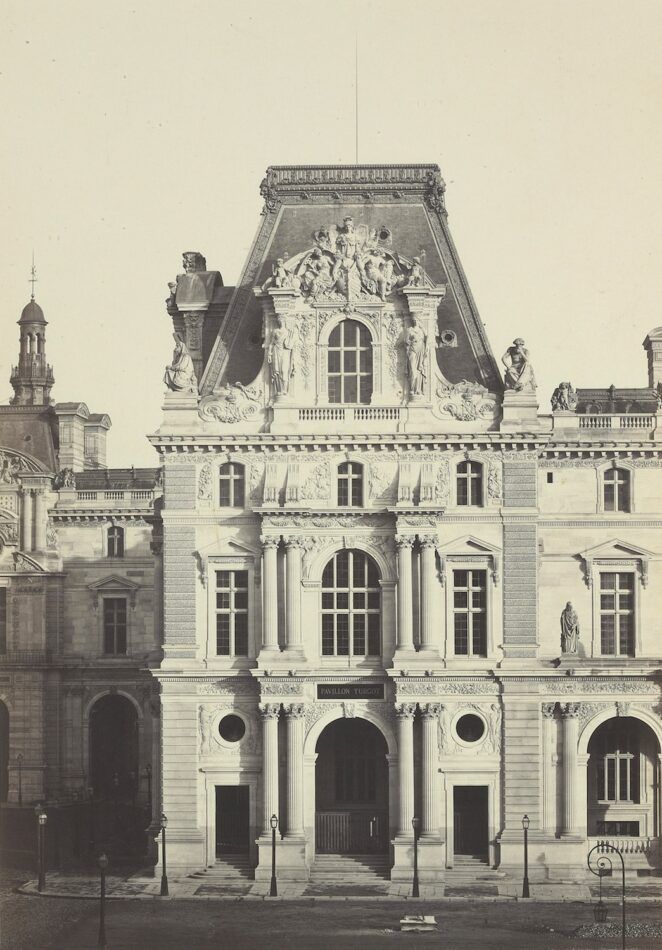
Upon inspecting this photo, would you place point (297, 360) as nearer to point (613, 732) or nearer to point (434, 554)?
point (434, 554)

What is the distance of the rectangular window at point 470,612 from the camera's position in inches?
2736

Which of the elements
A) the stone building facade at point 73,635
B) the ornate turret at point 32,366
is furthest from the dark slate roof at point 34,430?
the stone building facade at point 73,635

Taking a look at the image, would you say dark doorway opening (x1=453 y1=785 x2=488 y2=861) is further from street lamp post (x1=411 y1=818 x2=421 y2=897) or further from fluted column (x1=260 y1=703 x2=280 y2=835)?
fluted column (x1=260 y1=703 x2=280 y2=835)

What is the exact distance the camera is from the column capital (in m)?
68.4

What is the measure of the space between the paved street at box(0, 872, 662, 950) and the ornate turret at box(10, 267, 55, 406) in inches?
1965

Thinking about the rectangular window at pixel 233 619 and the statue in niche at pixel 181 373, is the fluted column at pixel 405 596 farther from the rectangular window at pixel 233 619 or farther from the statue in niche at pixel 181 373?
the statue in niche at pixel 181 373

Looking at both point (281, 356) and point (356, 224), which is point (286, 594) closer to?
point (281, 356)

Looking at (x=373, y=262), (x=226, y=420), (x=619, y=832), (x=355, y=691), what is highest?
(x=373, y=262)

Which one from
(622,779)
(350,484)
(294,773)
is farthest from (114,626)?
(622,779)

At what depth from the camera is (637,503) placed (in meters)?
72.0

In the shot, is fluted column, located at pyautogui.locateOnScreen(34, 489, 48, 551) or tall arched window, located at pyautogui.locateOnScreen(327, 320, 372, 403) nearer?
tall arched window, located at pyautogui.locateOnScreen(327, 320, 372, 403)

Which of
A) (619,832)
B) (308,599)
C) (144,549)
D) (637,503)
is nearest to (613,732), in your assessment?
(619,832)

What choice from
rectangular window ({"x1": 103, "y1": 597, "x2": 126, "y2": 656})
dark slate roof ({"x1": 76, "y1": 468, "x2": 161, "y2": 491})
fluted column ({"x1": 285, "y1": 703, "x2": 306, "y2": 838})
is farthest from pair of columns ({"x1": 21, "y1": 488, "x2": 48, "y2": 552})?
fluted column ({"x1": 285, "y1": 703, "x2": 306, "y2": 838})

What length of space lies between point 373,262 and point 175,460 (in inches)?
422
